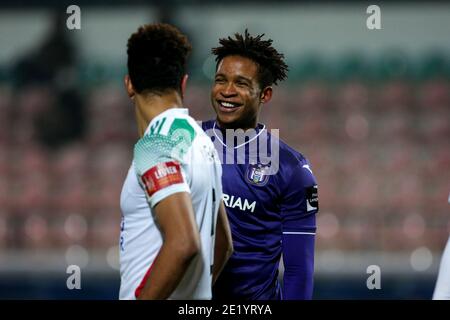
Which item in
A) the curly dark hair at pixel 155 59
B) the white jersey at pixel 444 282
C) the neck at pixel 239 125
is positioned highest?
the curly dark hair at pixel 155 59

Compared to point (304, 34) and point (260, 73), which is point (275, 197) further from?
point (304, 34)

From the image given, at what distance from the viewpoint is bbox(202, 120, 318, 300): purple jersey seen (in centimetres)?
354

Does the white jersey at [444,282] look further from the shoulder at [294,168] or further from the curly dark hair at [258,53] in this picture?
the curly dark hair at [258,53]

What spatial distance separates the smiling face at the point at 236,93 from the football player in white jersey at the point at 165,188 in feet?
2.82

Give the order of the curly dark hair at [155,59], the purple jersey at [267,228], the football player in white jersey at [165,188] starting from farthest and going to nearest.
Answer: the purple jersey at [267,228]
the curly dark hair at [155,59]
the football player in white jersey at [165,188]

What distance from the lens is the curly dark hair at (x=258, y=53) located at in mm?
3645

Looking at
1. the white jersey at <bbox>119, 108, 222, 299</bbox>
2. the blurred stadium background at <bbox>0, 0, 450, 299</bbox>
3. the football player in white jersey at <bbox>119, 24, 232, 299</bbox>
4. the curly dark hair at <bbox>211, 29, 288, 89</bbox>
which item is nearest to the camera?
the football player in white jersey at <bbox>119, 24, 232, 299</bbox>

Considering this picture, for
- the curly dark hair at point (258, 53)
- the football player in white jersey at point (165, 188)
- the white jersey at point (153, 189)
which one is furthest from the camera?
the curly dark hair at point (258, 53)

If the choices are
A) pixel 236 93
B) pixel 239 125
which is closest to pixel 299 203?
pixel 239 125

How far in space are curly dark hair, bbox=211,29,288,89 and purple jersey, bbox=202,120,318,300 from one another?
39cm

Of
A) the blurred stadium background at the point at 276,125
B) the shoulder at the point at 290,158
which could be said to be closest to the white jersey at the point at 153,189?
the shoulder at the point at 290,158

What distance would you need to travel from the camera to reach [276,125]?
26.8 feet

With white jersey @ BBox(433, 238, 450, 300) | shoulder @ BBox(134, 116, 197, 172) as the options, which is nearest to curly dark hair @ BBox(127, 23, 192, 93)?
shoulder @ BBox(134, 116, 197, 172)

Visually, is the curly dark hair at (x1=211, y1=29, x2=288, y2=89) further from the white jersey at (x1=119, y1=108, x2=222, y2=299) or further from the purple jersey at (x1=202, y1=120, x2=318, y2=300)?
the white jersey at (x1=119, y1=108, x2=222, y2=299)
